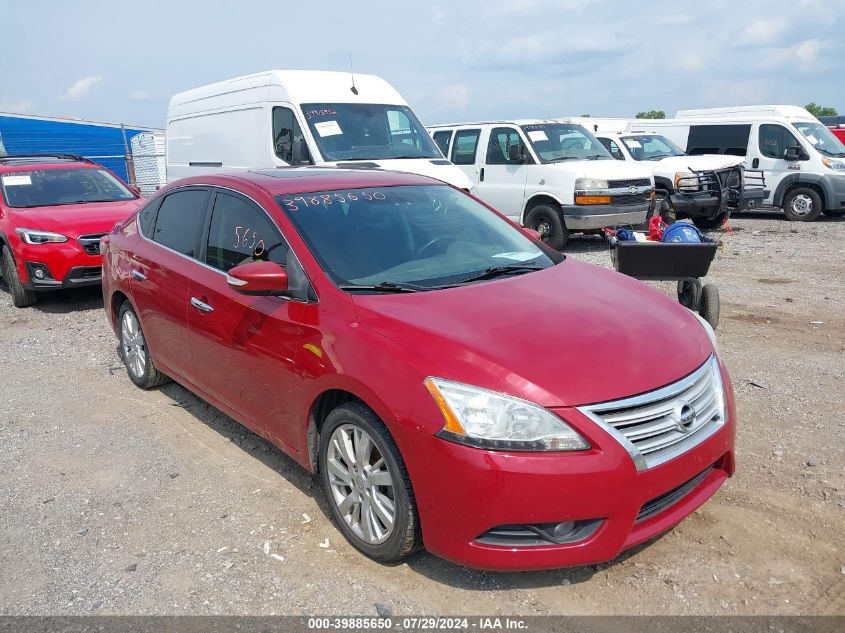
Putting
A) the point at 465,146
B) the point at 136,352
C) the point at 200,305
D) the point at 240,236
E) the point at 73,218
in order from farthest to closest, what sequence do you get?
the point at 465,146, the point at 73,218, the point at 136,352, the point at 200,305, the point at 240,236

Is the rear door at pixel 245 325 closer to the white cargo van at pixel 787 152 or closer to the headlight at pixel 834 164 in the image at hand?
the white cargo van at pixel 787 152

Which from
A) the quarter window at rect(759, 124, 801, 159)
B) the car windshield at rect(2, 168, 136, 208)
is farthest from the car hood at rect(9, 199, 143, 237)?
the quarter window at rect(759, 124, 801, 159)

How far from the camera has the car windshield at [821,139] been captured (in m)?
14.4

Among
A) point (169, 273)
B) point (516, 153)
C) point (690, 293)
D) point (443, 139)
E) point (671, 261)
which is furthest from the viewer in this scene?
point (443, 139)

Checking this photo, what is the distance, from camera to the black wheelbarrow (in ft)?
19.0

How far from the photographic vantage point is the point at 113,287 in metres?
5.41

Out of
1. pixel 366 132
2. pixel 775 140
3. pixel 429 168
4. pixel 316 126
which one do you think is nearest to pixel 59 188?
pixel 316 126

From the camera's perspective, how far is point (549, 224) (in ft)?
36.0

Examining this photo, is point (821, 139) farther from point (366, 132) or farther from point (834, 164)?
point (366, 132)

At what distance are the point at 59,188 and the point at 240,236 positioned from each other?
632 cm

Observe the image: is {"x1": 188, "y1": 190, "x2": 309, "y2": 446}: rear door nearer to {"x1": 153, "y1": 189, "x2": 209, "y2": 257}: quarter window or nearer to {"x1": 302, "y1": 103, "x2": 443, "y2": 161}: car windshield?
{"x1": 153, "y1": 189, "x2": 209, "y2": 257}: quarter window

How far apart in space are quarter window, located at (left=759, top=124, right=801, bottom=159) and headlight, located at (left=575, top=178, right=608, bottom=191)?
6279 mm

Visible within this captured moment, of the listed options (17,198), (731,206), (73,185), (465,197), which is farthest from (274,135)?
(731,206)

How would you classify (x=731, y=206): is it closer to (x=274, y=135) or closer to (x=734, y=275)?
(x=734, y=275)
